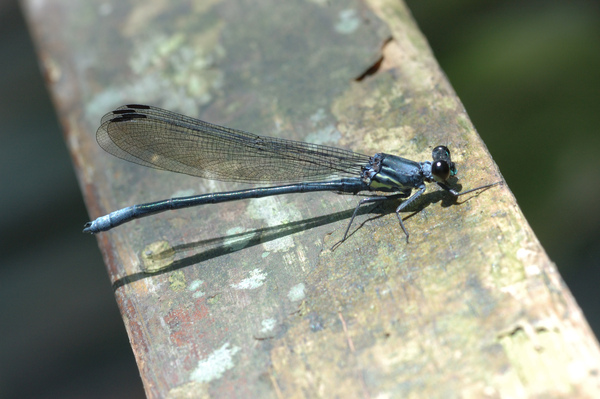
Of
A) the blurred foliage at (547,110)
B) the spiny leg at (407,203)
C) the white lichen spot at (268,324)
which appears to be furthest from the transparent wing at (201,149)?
the blurred foliage at (547,110)

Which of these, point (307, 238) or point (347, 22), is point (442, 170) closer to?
point (307, 238)

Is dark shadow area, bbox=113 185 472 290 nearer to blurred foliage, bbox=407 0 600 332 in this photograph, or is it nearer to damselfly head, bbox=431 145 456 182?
damselfly head, bbox=431 145 456 182

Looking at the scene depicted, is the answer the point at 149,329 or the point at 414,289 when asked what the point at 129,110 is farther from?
the point at 414,289

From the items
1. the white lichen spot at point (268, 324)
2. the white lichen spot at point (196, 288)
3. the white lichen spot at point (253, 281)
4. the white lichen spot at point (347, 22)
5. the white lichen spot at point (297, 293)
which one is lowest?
the white lichen spot at point (268, 324)

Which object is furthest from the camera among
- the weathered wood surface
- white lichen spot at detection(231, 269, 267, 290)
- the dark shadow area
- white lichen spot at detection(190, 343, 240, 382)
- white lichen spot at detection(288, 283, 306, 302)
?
the dark shadow area

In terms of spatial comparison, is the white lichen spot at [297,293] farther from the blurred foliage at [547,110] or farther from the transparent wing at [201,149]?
the blurred foliage at [547,110]

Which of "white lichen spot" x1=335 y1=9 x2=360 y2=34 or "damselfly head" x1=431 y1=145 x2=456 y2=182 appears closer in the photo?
"damselfly head" x1=431 y1=145 x2=456 y2=182

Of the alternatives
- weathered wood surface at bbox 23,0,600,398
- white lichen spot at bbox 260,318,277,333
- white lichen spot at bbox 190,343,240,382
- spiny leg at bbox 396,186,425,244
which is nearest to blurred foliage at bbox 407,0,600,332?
weathered wood surface at bbox 23,0,600,398

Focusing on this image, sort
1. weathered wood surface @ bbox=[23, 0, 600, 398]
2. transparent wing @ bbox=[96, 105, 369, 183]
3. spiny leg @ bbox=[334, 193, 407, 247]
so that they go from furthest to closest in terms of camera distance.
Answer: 1. transparent wing @ bbox=[96, 105, 369, 183]
2. spiny leg @ bbox=[334, 193, 407, 247]
3. weathered wood surface @ bbox=[23, 0, 600, 398]
